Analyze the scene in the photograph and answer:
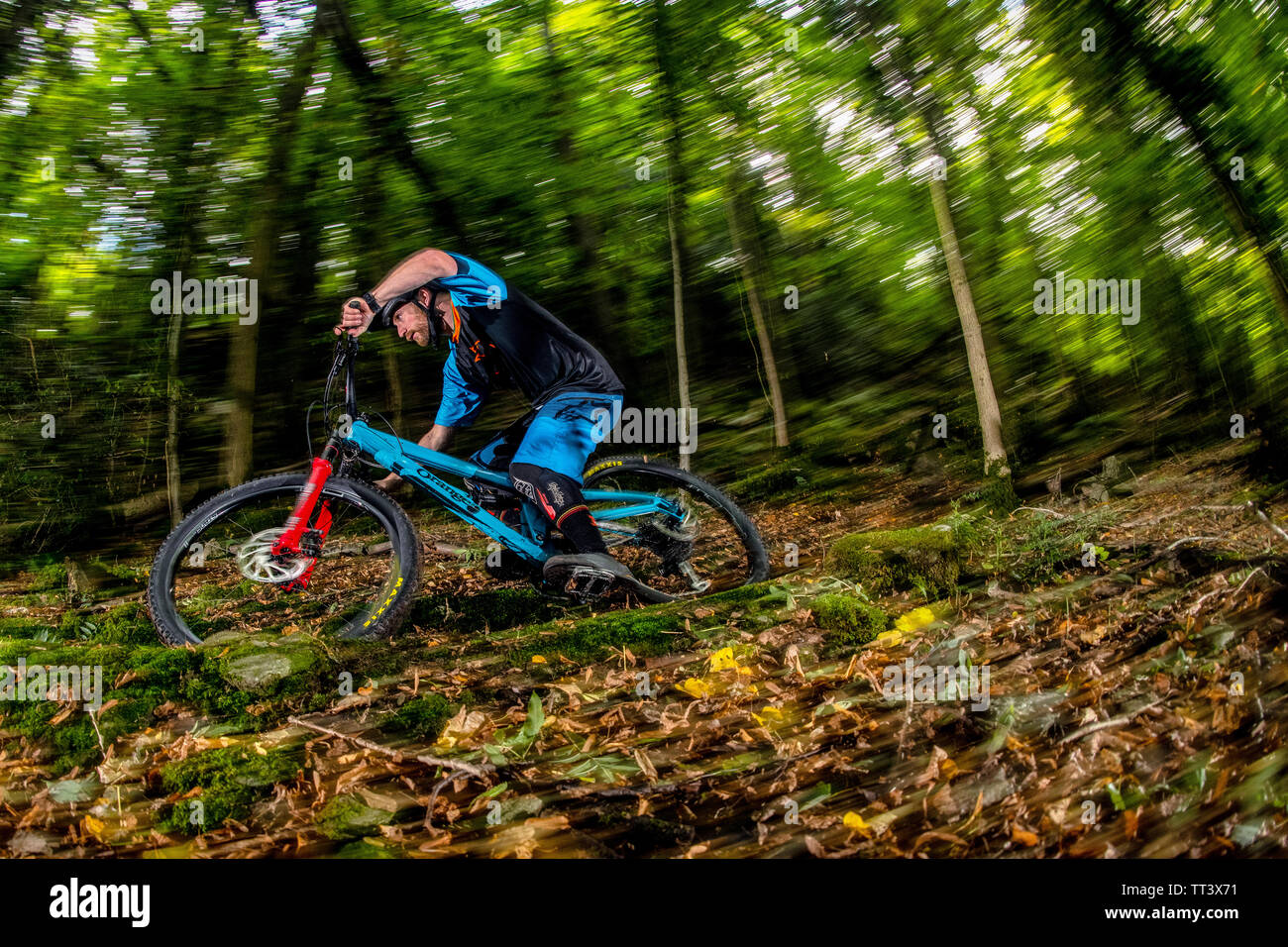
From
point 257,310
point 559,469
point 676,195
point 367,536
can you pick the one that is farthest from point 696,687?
point 257,310

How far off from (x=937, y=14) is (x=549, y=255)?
2903 mm

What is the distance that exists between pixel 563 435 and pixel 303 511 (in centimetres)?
114

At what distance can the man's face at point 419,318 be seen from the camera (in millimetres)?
3051

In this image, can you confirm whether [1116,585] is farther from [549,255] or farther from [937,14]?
[937,14]

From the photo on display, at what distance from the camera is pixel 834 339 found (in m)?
4.42

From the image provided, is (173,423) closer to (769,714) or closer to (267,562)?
(267,562)

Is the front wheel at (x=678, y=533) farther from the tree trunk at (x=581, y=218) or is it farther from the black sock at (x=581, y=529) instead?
the tree trunk at (x=581, y=218)

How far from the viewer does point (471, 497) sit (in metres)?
3.12

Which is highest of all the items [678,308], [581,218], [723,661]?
[581,218]

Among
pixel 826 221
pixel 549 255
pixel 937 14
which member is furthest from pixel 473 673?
pixel 937 14

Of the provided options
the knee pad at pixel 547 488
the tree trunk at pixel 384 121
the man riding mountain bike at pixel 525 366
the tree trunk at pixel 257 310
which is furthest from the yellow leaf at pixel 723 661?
the tree trunk at pixel 257 310

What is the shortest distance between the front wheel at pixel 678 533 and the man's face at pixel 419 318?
1.01 meters

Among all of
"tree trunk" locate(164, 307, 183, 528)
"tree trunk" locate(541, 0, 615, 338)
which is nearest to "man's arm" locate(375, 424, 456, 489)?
"tree trunk" locate(541, 0, 615, 338)
